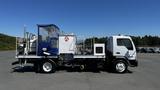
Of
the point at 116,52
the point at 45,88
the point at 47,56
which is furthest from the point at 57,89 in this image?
the point at 116,52

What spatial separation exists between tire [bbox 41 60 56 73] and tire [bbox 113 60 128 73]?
13.0 ft

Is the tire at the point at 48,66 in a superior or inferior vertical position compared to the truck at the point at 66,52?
inferior

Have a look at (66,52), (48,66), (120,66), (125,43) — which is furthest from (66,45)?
(125,43)

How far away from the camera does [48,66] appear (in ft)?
57.7

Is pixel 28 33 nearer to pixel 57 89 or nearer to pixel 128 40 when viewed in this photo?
pixel 128 40

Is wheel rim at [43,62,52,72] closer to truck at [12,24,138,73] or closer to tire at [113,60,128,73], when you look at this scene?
truck at [12,24,138,73]

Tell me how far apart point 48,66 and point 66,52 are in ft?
5.04

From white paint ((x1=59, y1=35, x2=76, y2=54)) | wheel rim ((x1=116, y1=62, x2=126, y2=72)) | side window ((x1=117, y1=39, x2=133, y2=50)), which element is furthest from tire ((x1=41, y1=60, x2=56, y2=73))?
side window ((x1=117, y1=39, x2=133, y2=50))

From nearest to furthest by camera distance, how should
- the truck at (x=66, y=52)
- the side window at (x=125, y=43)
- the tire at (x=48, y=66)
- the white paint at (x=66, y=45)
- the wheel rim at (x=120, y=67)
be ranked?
the tire at (x=48, y=66) < the truck at (x=66, y=52) < the wheel rim at (x=120, y=67) < the white paint at (x=66, y=45) < the side window at (x=125, y=43)

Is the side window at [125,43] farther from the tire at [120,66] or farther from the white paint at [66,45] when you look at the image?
the white paint at [66,45]

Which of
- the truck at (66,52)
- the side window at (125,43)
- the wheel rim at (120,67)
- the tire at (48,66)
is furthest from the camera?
the side window at (125,43)

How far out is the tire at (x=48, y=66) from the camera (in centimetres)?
1745

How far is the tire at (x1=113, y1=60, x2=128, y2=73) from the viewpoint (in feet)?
58.4

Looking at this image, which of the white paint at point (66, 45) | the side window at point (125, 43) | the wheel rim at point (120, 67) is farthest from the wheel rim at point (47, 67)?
the side window at point (125, 43)
